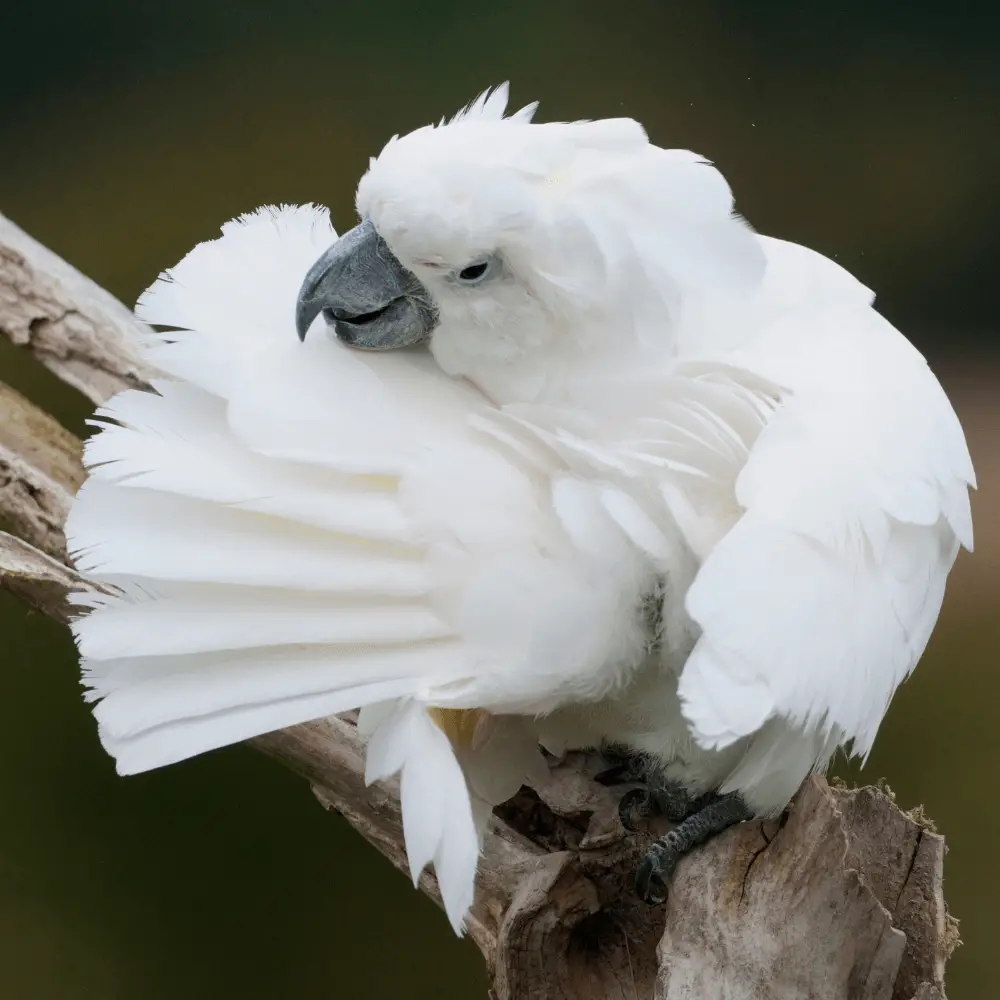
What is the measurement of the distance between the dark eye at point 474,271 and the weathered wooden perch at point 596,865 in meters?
0.64

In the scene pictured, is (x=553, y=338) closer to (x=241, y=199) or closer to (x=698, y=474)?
(x=698, y=474)

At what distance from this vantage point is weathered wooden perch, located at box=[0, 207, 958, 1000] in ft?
Result: 3.66

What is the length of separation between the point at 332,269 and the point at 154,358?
0.68 ft

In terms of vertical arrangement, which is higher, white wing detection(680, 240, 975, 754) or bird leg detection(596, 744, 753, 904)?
white wing detection(680, 240, 975, 754)

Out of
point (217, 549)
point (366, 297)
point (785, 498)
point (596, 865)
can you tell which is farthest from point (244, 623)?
point (596, 865)

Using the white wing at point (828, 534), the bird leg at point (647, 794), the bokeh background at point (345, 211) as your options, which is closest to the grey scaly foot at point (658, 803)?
the bird leg at point (647, 794)

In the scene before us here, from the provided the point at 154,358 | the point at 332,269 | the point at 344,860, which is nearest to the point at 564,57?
the point at 332,269

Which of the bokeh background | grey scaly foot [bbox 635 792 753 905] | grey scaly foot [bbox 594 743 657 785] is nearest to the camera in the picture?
grey scaly foot [bbox 635 792 753 905]

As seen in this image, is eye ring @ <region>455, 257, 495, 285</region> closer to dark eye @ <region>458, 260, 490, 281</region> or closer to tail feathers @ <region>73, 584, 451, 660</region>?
dark eye @ <region>458, 260, 490, 281</region>

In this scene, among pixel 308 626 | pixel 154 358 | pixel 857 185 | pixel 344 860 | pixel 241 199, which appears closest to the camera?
pixel 308 626

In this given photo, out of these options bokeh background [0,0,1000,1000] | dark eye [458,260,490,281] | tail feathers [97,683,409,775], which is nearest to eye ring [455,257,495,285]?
dark eye [458,260,490,281]

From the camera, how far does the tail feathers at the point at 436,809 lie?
3.09ft

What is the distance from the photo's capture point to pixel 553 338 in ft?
3.81

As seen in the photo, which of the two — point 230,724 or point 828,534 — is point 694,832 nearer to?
point 828,534
